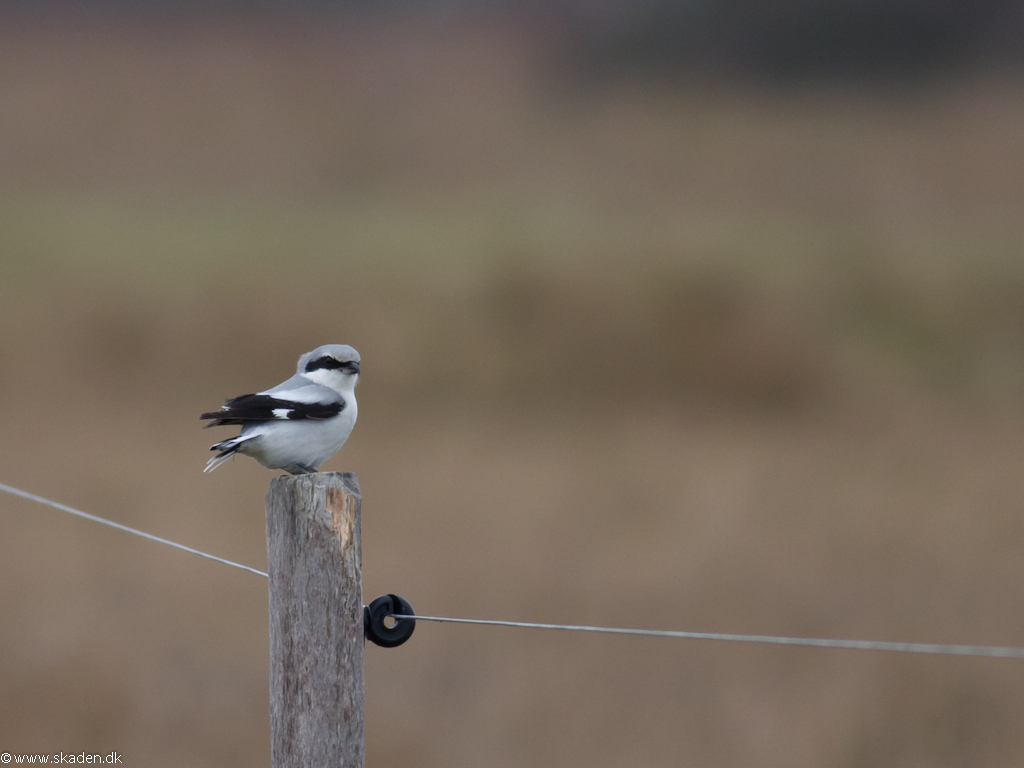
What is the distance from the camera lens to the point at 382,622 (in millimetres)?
3236

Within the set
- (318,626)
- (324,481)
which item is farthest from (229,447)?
(318,626)

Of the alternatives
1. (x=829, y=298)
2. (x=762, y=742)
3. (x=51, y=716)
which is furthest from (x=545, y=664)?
(x=829, y=298)

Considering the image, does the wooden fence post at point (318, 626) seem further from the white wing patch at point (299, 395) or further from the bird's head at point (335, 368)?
the bird's head at point (335, 368)

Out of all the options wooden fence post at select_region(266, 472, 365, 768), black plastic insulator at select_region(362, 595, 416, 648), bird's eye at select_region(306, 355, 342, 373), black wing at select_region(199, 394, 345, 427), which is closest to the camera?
wooden fence post at select_region(266, 472, 365, 768)

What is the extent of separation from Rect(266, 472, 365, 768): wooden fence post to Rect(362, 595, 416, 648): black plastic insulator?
118 mm

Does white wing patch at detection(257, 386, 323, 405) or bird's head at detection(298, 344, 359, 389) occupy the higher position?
bird's head at detection(298, 344, 359, 389)

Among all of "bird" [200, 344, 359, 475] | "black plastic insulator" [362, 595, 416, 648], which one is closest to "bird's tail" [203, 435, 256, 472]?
"bird" [200, 344, 359, 475]

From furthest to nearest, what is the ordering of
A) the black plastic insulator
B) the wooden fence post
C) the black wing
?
the black wing < the black plastic insulator < the wooden fence post

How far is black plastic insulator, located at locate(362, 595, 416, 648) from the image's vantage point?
127 inches

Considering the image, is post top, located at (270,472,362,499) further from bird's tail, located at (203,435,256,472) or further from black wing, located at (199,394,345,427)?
black wing, located at (199,394,345,427)

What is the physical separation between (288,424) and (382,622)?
40.1 inches

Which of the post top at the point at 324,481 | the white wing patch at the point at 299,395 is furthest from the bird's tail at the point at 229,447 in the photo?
the post top at the point at 324,481

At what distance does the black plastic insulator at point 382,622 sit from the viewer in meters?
3.22

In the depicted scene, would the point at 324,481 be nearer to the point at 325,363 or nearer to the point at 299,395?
the point at 299,395
